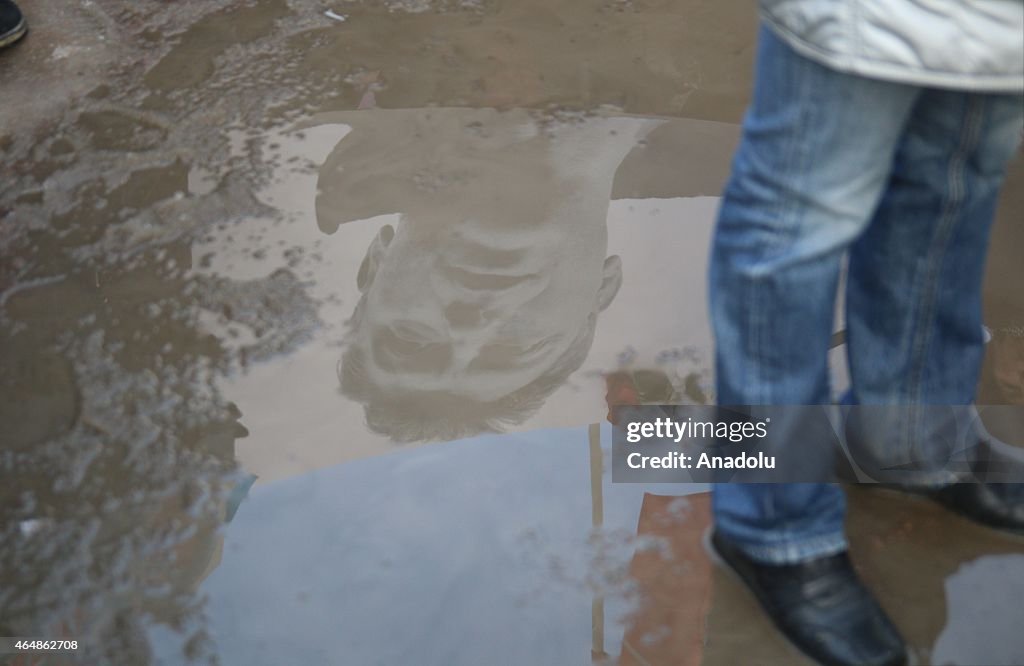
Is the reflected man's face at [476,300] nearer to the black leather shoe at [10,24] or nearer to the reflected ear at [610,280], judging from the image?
the reflected ear at [610,280]

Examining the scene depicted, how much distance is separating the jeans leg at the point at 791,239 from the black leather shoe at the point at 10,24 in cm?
230

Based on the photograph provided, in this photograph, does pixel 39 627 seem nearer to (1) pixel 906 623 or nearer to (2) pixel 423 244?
(2) pixel 423 244

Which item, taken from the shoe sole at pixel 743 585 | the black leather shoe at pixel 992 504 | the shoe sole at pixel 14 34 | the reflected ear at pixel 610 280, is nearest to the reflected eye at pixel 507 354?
the reflected ear at pixel 610 280

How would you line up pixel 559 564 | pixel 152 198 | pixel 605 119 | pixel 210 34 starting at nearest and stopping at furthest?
1. pixel 559 564
2. pixel 152 198
3. pixel 605 119
4. pixel 210 34

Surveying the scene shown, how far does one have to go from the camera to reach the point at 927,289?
1.35 m

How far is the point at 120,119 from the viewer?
2.42 metres

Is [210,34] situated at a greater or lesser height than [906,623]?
greater

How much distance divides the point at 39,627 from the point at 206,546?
246 millimetres

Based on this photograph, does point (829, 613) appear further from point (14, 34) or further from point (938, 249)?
point (14, 34)

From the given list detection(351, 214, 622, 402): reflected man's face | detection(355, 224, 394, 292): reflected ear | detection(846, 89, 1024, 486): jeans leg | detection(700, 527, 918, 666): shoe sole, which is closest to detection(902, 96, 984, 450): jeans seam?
detection(846, 89, 1024, 486): jeans leg

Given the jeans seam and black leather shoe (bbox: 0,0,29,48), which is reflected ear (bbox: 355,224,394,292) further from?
black leather shoe (bbox: 0,0,29,48)

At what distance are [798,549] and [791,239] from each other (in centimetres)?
45

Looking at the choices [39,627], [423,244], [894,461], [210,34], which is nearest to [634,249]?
[423,244]

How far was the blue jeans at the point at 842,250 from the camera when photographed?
1114 mm
